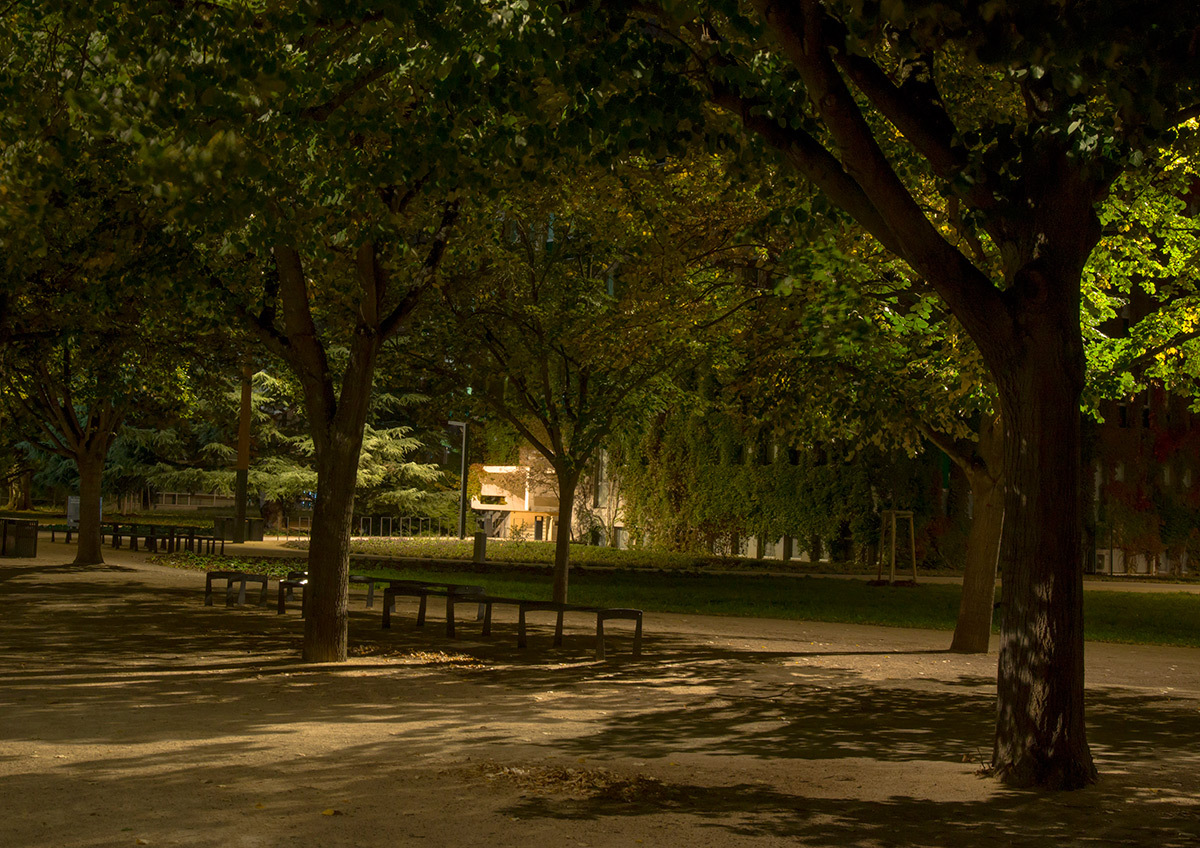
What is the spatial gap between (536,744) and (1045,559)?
3773 millimetres

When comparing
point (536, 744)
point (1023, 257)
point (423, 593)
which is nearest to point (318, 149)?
point (536, 744)

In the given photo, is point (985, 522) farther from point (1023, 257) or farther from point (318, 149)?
point (318, 149)

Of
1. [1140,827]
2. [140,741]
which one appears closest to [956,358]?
[1140,827]

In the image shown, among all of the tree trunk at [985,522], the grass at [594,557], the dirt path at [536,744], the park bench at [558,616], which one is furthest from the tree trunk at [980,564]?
the grass at [594,557]

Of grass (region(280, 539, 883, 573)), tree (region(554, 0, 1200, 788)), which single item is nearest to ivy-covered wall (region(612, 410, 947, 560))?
grass (region(280, 539, 883, 573))

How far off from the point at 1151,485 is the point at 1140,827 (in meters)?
36.2

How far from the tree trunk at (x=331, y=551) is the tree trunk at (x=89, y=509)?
47.0 ft

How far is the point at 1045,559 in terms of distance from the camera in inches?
293

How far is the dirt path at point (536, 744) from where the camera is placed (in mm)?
6371

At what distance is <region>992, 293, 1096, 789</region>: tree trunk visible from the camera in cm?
738

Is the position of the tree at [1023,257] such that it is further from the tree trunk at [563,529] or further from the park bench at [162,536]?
the park bench at [162,536]

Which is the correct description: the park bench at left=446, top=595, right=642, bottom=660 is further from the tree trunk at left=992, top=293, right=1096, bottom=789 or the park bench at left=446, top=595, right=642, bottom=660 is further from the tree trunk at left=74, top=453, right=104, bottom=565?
the tree trunk at left=74, top=453, right=104, bottom=565

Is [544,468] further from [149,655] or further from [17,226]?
[17,226]

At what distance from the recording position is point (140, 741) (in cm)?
851
